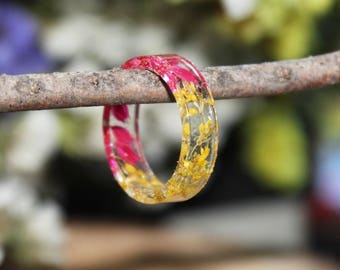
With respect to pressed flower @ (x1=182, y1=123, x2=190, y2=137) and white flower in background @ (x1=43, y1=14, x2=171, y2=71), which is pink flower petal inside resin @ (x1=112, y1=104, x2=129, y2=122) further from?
white flower in background @ (x1=43, y1=14, x2=171, y2=71)

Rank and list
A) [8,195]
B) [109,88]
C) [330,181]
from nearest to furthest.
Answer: [109,88] → [8,195] → [330,181]

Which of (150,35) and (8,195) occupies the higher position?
(150,35)

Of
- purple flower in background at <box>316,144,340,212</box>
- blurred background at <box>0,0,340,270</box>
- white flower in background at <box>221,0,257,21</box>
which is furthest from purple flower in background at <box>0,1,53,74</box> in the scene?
purple flower in background at <box>316,144,340,212</box>

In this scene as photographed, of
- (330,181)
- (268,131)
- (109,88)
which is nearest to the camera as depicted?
(109,88)

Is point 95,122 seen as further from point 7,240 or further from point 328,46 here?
point 328,46

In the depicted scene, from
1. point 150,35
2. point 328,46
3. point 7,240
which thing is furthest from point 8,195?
point 328,46

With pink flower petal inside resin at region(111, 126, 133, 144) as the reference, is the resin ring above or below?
below
